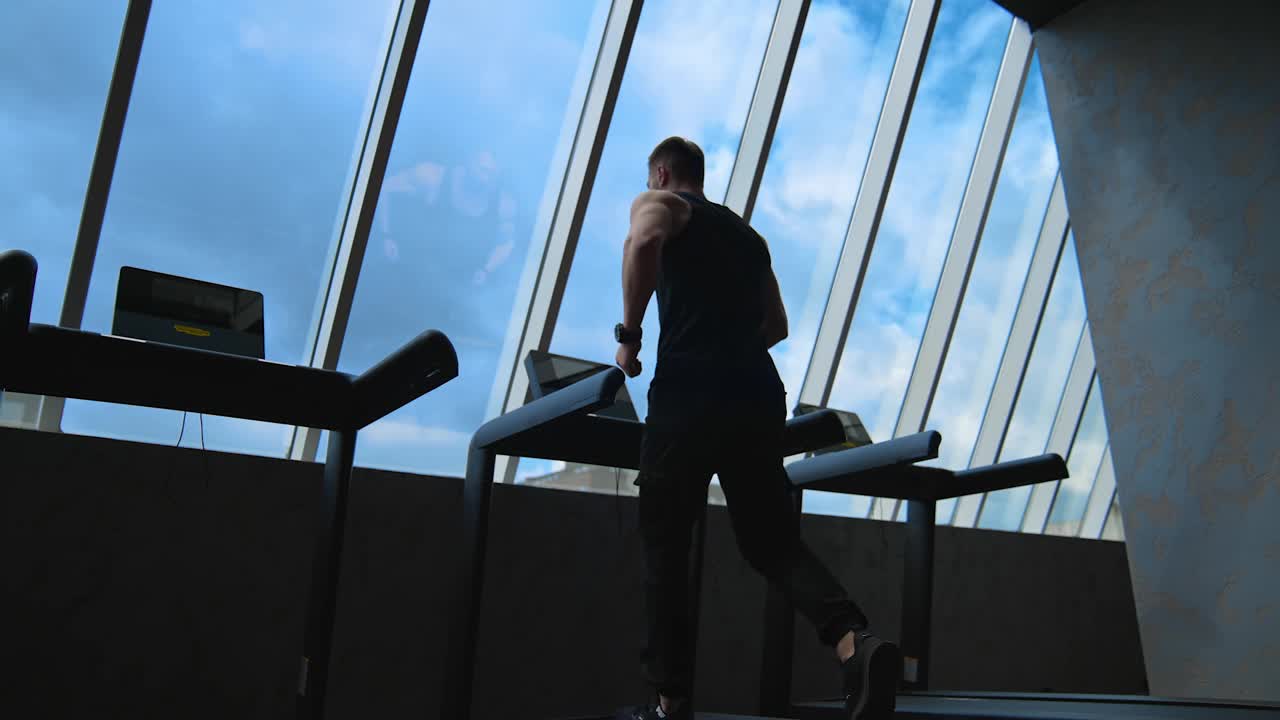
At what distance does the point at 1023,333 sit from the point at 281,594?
5470mm

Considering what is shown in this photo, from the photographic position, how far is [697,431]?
1.92 metres

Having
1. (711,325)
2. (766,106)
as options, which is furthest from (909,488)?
(711,325)

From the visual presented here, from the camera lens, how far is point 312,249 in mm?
3625

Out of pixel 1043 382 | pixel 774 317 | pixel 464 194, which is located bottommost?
pixel 774 317

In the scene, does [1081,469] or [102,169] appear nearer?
[102,169]

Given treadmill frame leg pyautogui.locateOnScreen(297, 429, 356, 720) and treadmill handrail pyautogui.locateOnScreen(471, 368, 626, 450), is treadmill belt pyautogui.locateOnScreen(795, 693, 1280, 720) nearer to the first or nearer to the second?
treadmill handrail pyautogui.locateOnScreen(471, 368, 626, 450)

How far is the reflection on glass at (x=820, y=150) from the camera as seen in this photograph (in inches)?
205

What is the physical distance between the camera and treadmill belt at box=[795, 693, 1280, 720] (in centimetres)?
266

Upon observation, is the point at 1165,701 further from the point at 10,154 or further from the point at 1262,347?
the point at 10,154

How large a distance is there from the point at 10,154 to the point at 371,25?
1.35 m

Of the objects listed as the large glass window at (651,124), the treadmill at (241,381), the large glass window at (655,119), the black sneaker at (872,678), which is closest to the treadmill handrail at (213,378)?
the treadmill at (241,381)

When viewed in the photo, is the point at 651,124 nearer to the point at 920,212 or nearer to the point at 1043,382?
the point at 920,212

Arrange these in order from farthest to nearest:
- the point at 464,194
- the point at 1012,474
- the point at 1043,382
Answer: the point at 1043,382 < the point at 464,194 < the point at 1012,474

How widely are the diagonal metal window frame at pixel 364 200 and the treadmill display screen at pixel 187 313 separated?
119 centimetres
